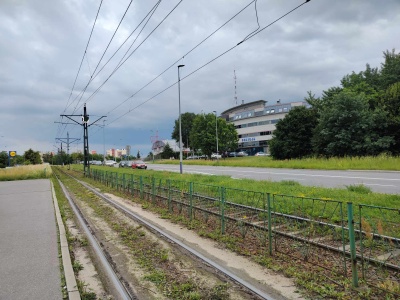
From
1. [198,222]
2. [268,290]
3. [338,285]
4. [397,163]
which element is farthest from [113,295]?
[397,163]

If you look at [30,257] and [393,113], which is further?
[393,113]

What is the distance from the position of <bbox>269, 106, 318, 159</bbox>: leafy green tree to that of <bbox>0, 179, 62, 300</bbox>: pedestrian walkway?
37.2 meters

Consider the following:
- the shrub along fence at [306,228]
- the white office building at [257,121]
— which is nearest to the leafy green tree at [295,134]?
the shrub along fence at [306,228]

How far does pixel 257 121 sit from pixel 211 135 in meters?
33.1

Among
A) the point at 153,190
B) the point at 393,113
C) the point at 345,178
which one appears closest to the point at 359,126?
the point at 393,113

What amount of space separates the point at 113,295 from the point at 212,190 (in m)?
5.27

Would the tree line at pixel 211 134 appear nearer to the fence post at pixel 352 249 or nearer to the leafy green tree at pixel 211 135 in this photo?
the leafy green tree at pixel 211 135

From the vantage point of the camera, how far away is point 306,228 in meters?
6.62

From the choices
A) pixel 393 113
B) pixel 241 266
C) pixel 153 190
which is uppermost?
pixel 393 113

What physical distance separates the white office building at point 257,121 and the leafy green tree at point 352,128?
6096 centimetres

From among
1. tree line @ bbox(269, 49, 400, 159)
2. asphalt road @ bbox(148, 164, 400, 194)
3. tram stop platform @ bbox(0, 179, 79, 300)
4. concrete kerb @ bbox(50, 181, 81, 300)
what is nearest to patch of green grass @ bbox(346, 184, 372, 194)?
asphalt road @ bbox(148, 164, 400, 194)

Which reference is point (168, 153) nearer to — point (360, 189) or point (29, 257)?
point (360, 189)

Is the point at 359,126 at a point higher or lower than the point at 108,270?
higher

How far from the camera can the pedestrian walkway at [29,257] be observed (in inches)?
189
